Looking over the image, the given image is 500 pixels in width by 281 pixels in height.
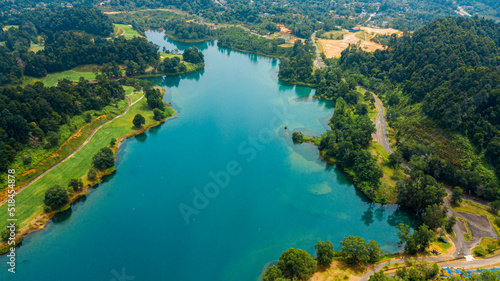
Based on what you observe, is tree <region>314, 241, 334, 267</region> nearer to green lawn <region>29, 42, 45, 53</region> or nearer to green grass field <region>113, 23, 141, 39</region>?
green lawn <region>29, 42, 45, 53</region>

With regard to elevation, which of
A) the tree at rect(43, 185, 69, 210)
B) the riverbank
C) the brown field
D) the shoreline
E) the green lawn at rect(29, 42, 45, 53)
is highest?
the brown field

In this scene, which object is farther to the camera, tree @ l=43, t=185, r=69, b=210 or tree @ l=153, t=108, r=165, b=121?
tree @ l=153, t=108, r=165, b=121

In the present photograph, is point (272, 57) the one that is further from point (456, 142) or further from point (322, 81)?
point (456, 142)

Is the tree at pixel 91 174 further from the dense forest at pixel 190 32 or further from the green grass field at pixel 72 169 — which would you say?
the dense forest at pixel 190 32

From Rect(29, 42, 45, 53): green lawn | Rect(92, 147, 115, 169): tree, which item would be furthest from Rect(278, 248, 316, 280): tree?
Rect(29, 42, 45, 53): green lawn

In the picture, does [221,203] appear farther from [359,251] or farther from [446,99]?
[446,99]

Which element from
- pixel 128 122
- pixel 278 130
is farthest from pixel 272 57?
pixel 128 122

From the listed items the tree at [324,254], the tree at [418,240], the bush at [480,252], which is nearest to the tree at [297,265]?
the tree at [324,254]
